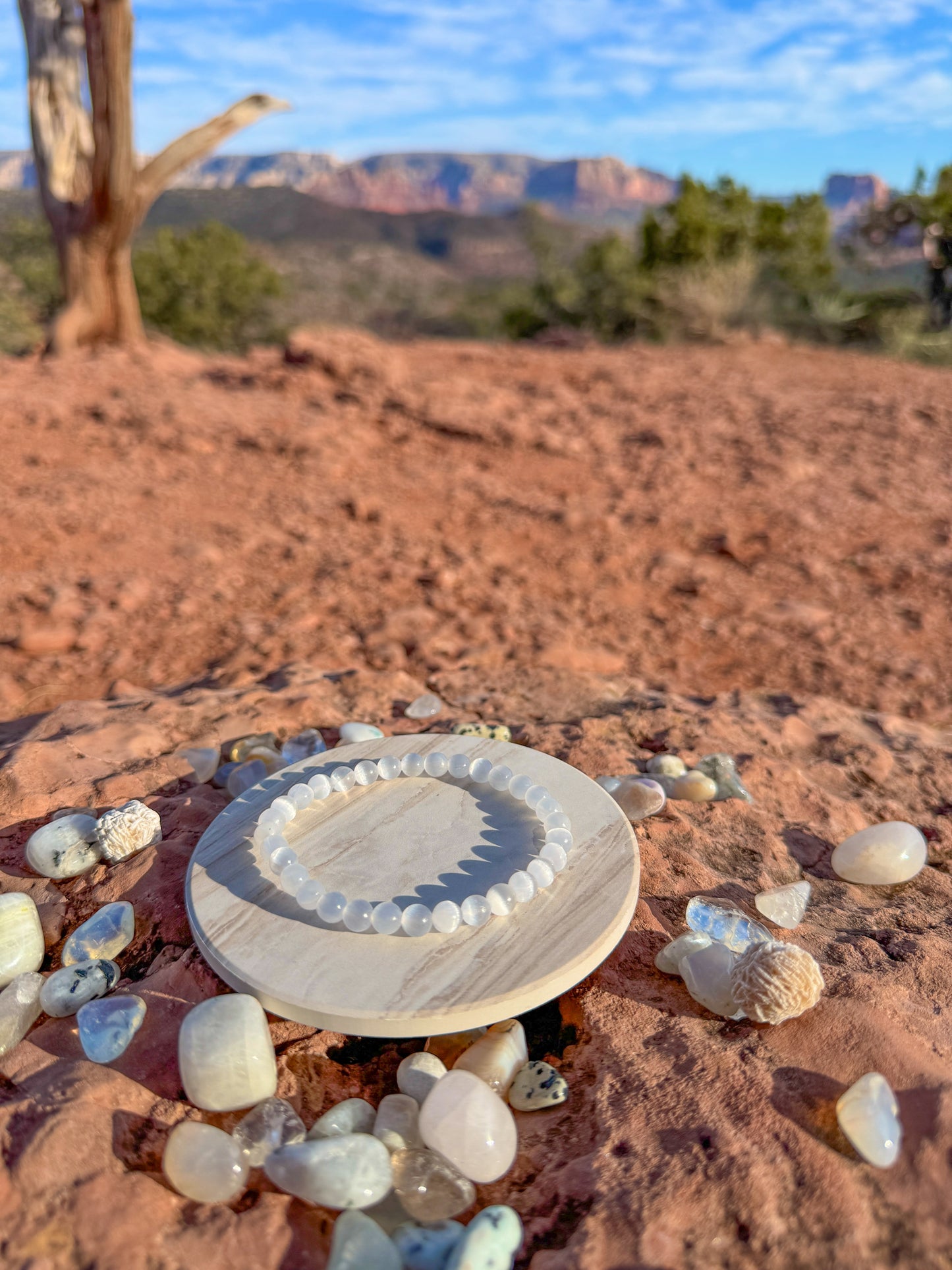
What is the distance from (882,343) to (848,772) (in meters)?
8.31

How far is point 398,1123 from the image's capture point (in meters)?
1.19

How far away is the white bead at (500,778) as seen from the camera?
65.9 inches

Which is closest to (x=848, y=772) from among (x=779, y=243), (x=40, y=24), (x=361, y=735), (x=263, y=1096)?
(x=361, y=735)

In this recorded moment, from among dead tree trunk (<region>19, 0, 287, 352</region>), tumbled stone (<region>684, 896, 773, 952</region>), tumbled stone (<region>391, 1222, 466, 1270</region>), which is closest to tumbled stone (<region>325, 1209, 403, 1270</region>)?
tumbled stone (<region>391, 1222, 466, 1270</region>)

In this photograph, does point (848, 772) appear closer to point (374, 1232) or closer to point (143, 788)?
point (374, 1232)

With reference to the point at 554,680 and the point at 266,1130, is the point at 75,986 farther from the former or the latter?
the point at 554,680

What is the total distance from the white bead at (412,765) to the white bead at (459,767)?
7 centimetres

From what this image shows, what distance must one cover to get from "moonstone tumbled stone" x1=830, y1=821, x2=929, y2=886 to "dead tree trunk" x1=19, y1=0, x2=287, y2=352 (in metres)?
6.99

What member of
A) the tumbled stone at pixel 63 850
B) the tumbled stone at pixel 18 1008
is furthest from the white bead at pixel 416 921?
the tumbled stone at pixel 63 850

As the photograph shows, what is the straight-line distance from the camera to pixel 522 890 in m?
1.39

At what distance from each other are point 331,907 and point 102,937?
1.48 ft

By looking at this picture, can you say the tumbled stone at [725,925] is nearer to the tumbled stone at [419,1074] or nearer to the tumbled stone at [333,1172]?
the tumbled stone at [419,1074]

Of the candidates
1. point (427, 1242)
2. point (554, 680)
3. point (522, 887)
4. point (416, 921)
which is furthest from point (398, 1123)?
point (554, 680)

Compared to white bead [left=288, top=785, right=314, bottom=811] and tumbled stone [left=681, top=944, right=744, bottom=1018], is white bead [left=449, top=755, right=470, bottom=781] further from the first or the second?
tumbled stone [left=681, top=944, right=744, bottom=1018]
